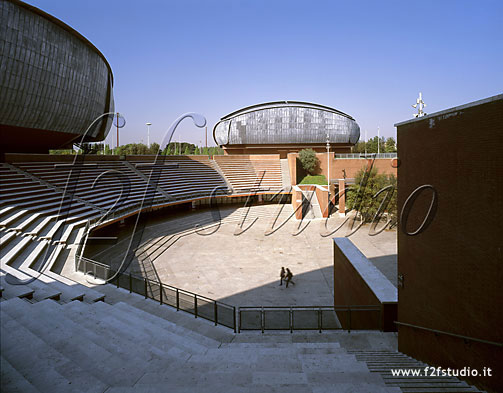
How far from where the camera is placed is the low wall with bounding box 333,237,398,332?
743 cm

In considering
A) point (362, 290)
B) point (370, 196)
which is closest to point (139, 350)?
point (362, 290)

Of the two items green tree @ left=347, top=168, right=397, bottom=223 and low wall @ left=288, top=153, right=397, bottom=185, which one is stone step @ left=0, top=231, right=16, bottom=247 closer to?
green tree @ left=347, top=168, right=397, bottom=223

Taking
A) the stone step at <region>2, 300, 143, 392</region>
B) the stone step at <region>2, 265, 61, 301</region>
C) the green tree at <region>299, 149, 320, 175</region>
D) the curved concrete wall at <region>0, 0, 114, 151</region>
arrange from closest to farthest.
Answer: the stone step at <region>2, 300, 143, 392</region>
the stone step at <region>2, 265, 61, 301</region>
the curved concrete wall at <region>0, 0, 114, 151</region>
the green tree at <region>299, 149, 320, 175</region>

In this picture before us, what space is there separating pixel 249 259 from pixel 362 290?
850cm

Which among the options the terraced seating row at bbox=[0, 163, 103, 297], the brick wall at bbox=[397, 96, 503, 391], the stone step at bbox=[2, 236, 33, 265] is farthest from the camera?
the terraced seating row at bbox=[0, 163, 103, 297]

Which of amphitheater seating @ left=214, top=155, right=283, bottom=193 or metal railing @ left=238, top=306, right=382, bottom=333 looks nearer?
metal railing @ left=238, top=306, right=382, bottom=333

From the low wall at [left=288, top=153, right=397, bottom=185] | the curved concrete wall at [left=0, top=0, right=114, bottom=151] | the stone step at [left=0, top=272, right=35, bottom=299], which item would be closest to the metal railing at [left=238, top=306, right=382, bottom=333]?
the stone step at [left=0, top=272, right=35, bottom=299]

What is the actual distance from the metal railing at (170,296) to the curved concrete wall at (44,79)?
14.7 m

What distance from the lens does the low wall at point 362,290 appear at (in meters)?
7.43

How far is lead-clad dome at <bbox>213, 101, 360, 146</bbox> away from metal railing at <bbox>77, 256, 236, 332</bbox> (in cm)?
4351

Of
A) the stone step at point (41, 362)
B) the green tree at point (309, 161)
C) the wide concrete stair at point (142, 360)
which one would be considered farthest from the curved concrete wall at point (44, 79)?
the green tree at point (309, 161)

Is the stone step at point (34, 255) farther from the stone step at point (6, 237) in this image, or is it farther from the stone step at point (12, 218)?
the stone step at point (12, 218)

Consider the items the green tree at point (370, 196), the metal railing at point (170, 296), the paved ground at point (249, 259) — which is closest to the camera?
the metal railing at point (170, 296)

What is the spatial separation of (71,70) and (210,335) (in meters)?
22.9
